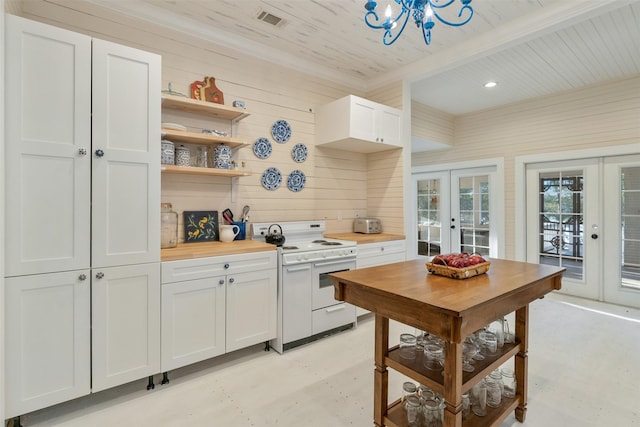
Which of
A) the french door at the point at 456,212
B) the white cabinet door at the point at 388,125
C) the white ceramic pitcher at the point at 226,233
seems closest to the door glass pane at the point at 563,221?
the french door at the point at 456,212

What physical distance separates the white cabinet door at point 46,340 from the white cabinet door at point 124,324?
0.06 meters

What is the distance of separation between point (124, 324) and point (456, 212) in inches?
212

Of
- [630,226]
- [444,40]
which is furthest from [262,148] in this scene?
[630,226]

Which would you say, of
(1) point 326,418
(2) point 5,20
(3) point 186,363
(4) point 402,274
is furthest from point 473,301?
(2) point 5,20

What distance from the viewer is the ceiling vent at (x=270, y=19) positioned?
278 centimetres

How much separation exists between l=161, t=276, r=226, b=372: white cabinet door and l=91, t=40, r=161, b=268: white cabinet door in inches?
13.3

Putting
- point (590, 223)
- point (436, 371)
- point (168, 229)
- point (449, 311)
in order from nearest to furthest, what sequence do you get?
point (449, 311) → point (436, 371) → point (168, 229) → point (590, 223)

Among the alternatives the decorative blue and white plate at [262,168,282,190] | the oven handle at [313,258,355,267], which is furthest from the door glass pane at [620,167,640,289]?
the decorative blue and white plate at [262,168,282,190]

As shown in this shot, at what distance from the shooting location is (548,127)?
183 inches

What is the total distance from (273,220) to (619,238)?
14.9 ft

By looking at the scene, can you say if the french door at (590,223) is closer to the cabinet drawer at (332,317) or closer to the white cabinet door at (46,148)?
the cabinet drawer at (332,317)

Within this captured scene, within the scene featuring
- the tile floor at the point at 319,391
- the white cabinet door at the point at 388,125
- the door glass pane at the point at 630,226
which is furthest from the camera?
the door glass pane at the point at 630,226

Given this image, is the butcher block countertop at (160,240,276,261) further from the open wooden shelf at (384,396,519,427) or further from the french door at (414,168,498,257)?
the french door at (414,168,498,257)

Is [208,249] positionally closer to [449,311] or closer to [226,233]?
[226,233]
